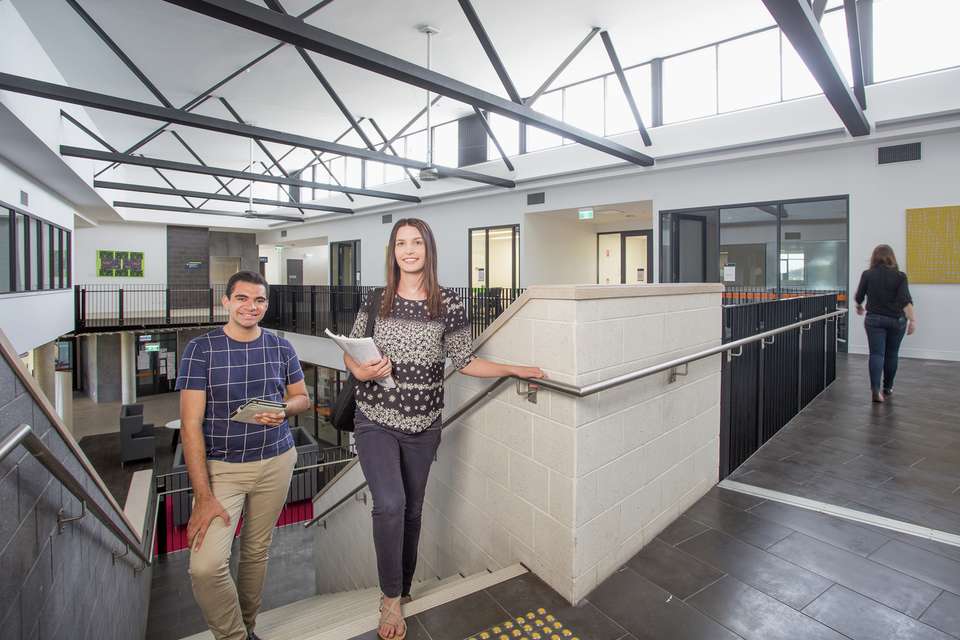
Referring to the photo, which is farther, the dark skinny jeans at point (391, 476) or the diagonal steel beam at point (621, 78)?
the diagonal steel beam at point (621, 78)

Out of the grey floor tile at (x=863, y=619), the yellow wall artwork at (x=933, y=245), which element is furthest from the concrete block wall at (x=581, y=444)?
the yellow wall artwork at (x=933, y=245)

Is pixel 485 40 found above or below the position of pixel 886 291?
above

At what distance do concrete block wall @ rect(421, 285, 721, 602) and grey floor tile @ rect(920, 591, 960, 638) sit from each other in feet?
3.51

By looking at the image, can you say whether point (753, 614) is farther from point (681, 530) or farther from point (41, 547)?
point (41, 547)

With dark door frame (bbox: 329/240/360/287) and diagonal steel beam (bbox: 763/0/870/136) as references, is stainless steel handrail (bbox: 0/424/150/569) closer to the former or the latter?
diagonal steel beam (bbox: 763/0/870/136)

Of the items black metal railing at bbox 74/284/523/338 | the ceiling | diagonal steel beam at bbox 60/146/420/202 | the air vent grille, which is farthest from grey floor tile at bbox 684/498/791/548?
diagonal steel beam at bbox 60/146/420/202

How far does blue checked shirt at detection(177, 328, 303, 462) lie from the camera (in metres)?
2.31

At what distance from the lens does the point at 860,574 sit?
2.22 metres

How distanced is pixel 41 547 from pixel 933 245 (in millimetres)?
9688

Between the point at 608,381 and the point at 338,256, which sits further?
the point at 338,256

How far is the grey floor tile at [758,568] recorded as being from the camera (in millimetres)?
2135

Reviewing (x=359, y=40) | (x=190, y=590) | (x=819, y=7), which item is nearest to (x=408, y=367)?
(x=819, y=7)

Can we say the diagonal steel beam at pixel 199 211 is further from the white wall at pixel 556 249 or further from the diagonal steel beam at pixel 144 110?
the white wall at pixel 556 249

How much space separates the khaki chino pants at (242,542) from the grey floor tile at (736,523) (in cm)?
218
